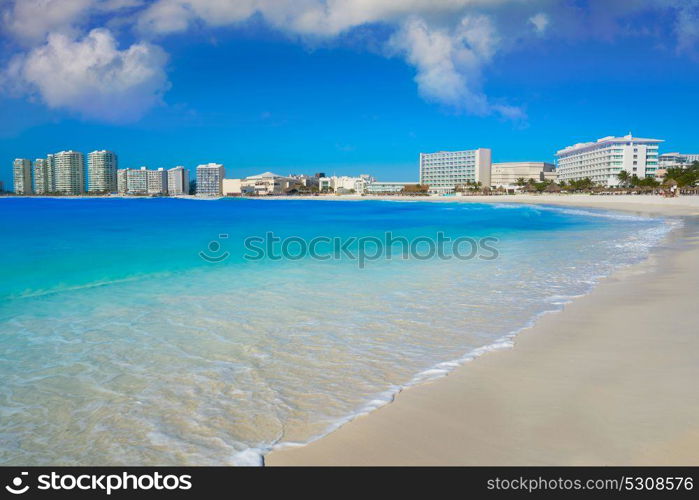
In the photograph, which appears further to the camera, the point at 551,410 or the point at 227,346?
the point at 227,346

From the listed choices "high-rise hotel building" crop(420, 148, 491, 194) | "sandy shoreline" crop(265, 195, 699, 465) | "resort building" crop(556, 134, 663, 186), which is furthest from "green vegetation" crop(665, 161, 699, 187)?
"sandy shoreline" crop(265, 195, 699, 465)

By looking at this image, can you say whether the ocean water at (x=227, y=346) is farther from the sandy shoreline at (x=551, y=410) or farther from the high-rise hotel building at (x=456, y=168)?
the high-rise hotel building at (x=456, y=168)

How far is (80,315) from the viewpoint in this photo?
790cm

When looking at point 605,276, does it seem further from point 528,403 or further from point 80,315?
point 80,315

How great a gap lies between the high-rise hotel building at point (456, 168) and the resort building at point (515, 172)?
5.00m

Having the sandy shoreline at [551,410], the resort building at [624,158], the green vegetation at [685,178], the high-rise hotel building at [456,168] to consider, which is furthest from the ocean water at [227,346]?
the high-rise hotel building at [456,168]

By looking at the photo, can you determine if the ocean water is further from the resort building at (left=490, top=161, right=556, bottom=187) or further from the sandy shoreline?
the resort building at (left=490, top=161, right=556, bottom=187)

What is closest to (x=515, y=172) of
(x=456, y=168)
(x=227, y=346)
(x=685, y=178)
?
(x=456, y=168)

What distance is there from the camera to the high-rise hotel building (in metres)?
185

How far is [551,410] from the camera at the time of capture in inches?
149

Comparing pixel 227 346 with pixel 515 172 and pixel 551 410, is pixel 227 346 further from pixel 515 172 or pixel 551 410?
pixel 515 172

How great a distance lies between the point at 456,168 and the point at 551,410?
193 meters

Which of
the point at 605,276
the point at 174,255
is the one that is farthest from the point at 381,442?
the point at 174,255

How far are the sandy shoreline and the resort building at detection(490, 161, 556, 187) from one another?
18773cm
